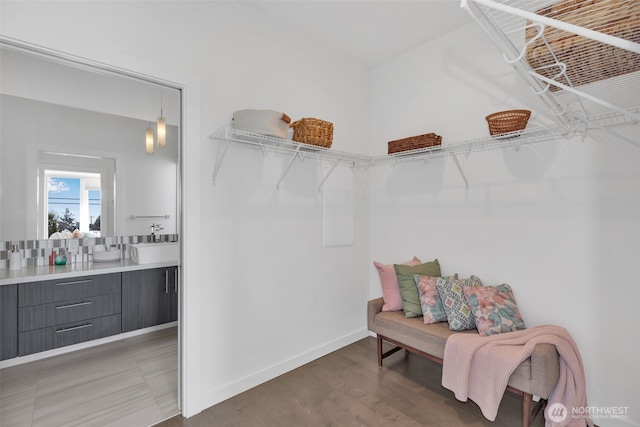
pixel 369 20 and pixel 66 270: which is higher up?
pixel 369 20

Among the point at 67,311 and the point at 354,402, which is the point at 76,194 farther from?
the point at 354,402

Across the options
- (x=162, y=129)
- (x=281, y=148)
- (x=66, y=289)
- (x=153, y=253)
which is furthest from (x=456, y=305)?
(x=66, y=289)

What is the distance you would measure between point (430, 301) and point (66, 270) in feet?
10.2

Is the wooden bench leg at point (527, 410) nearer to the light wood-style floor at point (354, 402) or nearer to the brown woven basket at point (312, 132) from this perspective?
the light wood-style floor at point (354, 402)

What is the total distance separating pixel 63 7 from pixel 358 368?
9.66 feet

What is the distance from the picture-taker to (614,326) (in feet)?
5.99

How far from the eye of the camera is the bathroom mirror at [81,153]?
2703mm

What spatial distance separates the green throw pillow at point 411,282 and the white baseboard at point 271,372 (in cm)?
78

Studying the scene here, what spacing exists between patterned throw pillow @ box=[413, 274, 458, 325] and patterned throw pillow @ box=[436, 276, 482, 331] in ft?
0.18

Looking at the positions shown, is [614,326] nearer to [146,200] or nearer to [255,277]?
[255,277]

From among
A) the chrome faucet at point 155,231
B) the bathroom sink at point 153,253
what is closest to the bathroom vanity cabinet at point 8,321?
the bathroom sink at point 153,253

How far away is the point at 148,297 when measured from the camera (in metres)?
3.13

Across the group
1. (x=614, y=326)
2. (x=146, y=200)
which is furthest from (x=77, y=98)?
(x=614, y=326)

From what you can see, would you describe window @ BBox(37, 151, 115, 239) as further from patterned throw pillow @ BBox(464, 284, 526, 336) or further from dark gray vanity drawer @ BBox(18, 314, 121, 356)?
patterned throw pillow @ BBox(464, 284, 526, 336)
